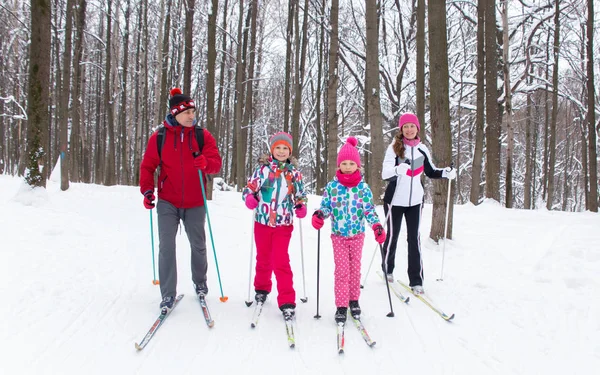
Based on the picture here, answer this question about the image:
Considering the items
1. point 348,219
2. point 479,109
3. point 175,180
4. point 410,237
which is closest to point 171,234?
point 175,180

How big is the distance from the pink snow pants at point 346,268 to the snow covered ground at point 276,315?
0.32 meters

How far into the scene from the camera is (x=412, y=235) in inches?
182

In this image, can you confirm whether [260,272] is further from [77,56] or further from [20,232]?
[77,56]

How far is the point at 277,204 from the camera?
3.86 meters

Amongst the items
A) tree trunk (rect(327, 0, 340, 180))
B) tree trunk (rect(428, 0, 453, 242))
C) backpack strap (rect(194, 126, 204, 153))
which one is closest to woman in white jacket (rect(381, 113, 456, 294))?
tree trunk (rect(428, 0, 453, 242))

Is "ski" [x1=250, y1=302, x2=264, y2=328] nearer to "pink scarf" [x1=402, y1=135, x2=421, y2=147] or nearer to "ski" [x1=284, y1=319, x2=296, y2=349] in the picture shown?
"ski" [x1=284, y1=319, x2=296, y2=349]

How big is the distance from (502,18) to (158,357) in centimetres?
1542

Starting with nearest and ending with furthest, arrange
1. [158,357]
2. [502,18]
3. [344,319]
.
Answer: [158,357] → [344,319] → [502,18]

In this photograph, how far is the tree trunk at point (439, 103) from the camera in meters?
6.50

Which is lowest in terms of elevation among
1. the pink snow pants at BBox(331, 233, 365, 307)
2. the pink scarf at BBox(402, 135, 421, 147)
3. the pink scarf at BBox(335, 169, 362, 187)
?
the pink snow pants at BBox(331, 233, 365, 307)

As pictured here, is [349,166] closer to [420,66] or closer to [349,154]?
[349,154]

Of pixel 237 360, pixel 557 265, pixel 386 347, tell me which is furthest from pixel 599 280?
pixel 237 360

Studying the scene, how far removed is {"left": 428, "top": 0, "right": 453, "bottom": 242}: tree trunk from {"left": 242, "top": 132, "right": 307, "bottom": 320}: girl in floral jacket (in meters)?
3.52

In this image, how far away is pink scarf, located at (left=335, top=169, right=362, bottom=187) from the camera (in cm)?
376
